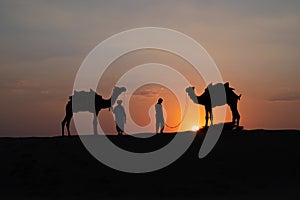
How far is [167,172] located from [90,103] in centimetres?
812

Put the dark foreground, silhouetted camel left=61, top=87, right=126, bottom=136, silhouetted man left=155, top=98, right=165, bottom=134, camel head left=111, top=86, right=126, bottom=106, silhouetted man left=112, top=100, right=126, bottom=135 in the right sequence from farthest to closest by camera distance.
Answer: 1. camel head left=111, top=86, right=126, bottom=106
2. silhouetted camel left=61, top=87, right=126, bottom=136
3. silhouetted man left=155, top=98, right=165, bottom=134
4. silhouetted man left=112, top=100, right=126, bottom=135
5. the dark foreground

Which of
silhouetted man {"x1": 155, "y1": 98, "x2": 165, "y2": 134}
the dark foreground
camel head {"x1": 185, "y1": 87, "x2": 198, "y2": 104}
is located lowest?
the dark foreground

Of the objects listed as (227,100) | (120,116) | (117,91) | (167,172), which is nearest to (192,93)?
(227,100)

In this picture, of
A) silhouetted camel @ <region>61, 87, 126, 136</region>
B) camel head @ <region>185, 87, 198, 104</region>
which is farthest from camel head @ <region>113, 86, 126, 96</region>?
camel head @ <region>185, 87, 198, 104</region>

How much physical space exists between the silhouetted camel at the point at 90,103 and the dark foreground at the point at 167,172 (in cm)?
315

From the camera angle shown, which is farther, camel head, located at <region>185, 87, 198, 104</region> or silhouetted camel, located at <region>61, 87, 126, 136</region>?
camel head, located at <region>185, 87, 198, 104</region>

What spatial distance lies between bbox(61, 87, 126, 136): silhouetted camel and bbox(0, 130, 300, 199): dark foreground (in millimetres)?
3151

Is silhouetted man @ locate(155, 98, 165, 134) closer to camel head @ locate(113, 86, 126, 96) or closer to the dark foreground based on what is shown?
camel head @ locate(113, 86, 126, 96)

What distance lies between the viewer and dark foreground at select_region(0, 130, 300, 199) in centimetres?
2108

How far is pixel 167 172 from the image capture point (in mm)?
22891

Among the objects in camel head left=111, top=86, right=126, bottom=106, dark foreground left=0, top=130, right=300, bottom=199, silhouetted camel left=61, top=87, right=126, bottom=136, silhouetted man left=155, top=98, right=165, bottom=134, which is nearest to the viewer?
dark foreground left=0, top=130, right=300, bottom=199

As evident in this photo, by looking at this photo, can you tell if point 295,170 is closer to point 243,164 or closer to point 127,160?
point 243,164

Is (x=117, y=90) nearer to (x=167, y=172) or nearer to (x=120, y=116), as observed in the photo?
(x=120, y=116)

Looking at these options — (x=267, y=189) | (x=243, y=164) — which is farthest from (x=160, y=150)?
(x=267, y=189)
